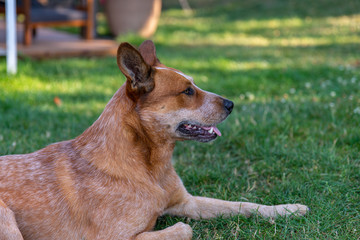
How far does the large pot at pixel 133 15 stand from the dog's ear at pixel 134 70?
27.9 ft

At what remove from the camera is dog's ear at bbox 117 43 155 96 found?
313 centimetres

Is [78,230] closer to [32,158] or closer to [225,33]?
[32,158]

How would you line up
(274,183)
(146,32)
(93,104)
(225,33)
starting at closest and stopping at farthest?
1. (274,183)
2. (93,104)
3. (146,32)
4. (225,33)

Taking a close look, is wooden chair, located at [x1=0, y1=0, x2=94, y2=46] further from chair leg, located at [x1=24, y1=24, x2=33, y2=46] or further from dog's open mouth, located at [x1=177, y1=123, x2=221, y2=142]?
dog's open mouth, located at [x1=177, y1=123, x2=221, y2=142]

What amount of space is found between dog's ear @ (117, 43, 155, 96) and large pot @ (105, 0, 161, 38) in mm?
8499

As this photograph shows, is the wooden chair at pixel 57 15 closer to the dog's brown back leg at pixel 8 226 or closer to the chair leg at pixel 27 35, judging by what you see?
the chair leg at pixel 27 35

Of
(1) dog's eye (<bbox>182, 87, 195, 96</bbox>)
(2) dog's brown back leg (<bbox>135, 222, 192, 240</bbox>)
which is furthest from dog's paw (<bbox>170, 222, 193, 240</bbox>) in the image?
(1) dog's eye (<bbox>182, 87, 195, 96</bbox>)

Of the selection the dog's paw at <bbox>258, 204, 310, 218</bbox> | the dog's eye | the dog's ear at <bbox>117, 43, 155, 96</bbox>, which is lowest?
the dog's paw at <bbox>258, 204, 310, 218</bbox>

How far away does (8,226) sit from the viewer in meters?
2.97

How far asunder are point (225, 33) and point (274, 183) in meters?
8.91

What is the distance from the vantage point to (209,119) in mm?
3508

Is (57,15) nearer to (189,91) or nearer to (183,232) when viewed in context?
(189,91)

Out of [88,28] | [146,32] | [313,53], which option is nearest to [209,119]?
[313,53]

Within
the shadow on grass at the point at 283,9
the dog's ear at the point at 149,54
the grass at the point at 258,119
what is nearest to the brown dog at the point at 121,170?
the dog's ear at the point at 149,54
